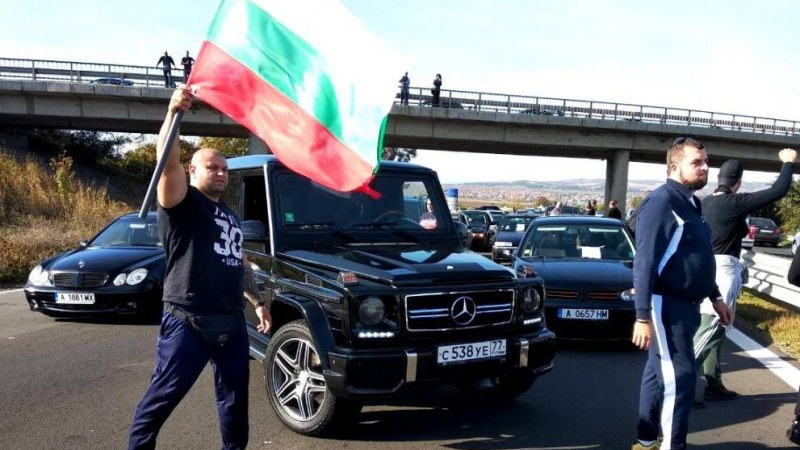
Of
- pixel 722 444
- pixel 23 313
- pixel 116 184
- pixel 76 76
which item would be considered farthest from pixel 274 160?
pixel 116 184

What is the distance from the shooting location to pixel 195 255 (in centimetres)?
352

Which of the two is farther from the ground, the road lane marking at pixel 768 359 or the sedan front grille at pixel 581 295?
the sedan front grille at pixel 581 295

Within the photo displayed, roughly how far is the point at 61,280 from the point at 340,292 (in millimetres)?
5458

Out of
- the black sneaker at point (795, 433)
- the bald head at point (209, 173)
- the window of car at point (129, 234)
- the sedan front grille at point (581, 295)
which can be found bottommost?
the black sneaker at point (795, 433)

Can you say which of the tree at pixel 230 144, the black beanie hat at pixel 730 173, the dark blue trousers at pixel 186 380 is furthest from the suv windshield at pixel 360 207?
the tree at pixel 230 144

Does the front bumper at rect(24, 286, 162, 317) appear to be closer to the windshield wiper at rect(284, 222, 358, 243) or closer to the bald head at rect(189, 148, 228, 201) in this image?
the windshield wiper at rect(284, 222, 358, 243)

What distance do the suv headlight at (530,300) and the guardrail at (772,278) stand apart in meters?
5.38

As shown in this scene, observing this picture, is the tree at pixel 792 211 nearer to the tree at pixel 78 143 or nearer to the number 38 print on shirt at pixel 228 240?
the tree at pixel 78 143

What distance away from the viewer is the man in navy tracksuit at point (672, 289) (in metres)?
3.95

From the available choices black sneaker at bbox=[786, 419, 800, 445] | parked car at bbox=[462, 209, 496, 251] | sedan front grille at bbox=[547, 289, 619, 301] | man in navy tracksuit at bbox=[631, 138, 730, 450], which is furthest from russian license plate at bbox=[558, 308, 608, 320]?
parked car at bbox=[462, 209, 496, 251]

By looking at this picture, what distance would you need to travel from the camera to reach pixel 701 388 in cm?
610

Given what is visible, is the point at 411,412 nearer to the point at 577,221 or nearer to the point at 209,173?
the point at 209,173

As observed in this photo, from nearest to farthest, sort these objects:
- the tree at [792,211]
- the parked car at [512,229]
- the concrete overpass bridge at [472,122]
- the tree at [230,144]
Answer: the parked car at [512,229] < the concrete overpass bridge at [472,122] < the tree at [230,144] < the tree at [792,211]

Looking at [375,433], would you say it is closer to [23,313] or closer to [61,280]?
[61,280]
